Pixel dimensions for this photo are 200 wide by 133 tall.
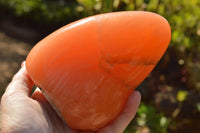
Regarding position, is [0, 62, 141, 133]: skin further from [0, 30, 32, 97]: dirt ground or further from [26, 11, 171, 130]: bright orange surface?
[0, 30, 32, 97]: dirt ground

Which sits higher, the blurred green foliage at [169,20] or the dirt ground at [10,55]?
the blurred green foliage at [169,20]

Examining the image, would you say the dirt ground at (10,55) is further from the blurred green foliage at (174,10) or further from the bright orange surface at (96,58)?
the bright orange surface at (96,58)

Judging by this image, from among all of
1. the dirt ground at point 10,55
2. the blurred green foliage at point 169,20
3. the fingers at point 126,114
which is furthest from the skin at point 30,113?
the dirt ground at point 10,55

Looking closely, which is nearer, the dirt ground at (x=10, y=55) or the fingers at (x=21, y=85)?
the fingers at (x=21, y=85)

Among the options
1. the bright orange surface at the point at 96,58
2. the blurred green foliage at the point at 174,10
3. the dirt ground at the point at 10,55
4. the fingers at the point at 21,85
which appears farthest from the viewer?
the dirt ground at the point at 10,55

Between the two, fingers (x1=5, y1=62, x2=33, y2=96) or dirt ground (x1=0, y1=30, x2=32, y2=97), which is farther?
dirt ground (x1=0, y1=30, x2=32, y2=97)

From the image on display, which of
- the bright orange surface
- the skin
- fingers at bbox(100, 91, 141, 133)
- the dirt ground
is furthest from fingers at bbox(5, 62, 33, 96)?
the dirt ground

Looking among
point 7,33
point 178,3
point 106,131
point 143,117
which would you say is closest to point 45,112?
point 106,131
